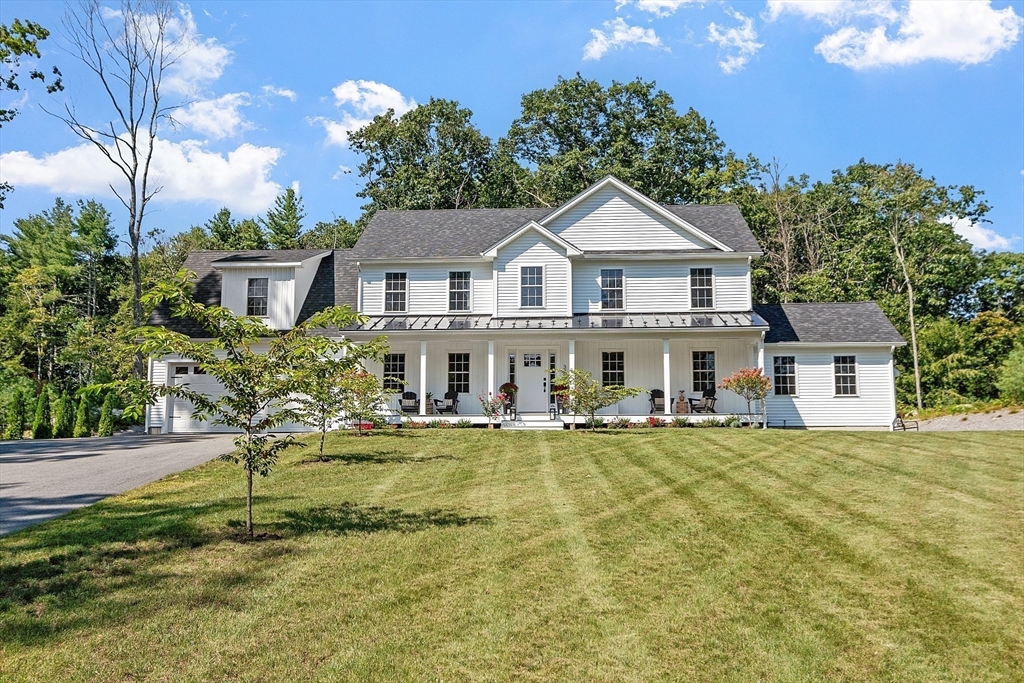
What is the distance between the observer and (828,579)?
21.6 ft

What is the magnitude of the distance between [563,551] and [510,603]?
1453mm

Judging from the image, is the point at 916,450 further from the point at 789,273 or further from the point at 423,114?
the point at 423,114

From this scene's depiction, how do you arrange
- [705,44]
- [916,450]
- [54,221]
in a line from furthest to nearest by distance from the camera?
[54,221], [705,44], [916,450]

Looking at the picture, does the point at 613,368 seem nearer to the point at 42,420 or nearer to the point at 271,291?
the point at 271,291

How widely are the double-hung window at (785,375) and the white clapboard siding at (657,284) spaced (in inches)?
100

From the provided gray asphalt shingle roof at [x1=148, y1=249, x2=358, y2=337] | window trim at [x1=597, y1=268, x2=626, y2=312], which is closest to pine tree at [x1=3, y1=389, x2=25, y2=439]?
gray asphalt shingle roof at [x1=148, y1=249, x2=358, y2=337]

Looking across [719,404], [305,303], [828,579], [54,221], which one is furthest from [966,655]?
[54,221]

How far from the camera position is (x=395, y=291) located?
23.8 meters

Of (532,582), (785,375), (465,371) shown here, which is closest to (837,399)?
(785,375)

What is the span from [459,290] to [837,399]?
13.4 meters

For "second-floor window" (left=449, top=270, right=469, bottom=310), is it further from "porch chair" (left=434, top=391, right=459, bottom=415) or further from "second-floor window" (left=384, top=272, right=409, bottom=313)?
"porch chair" (left=434, top=391, right=459, bottom=415)

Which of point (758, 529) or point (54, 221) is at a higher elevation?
point (54, 221)

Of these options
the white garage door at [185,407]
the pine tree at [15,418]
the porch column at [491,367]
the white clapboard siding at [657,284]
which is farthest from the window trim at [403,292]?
the pine tree at [15,418]

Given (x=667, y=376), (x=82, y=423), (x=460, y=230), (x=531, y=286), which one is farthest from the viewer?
(x=460, y=230)
